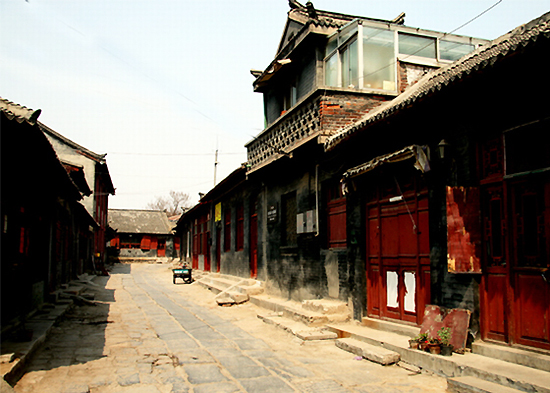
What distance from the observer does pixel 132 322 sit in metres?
10.6

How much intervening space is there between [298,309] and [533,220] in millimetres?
5979

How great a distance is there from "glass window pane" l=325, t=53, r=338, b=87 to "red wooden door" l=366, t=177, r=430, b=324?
3607 millimetres

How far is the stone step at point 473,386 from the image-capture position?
4834mm

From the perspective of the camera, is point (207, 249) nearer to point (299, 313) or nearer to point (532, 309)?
point (299, 313)

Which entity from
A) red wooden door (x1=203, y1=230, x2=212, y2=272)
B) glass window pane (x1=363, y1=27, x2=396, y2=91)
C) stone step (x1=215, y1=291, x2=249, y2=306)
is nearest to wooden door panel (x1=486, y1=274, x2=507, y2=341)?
glass window pane (x1=363, y1=27, x2=396, y2=91)

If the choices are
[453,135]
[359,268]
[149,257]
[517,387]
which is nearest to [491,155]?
[453,135]

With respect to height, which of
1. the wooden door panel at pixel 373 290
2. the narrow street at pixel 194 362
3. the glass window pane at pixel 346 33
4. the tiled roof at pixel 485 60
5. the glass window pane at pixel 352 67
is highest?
the glass window pane at pixel 346 33

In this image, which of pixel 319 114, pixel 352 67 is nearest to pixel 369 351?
pixel 319 114

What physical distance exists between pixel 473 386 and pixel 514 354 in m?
0.89

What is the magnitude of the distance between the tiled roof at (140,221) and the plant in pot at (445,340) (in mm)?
45144

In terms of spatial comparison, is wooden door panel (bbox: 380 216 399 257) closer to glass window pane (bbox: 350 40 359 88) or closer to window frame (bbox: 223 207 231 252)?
glass window pane (bbox: 350 40 359 88)

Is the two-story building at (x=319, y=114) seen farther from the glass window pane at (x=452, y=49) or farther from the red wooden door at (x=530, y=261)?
the red wooden door at (x=530, y=261)

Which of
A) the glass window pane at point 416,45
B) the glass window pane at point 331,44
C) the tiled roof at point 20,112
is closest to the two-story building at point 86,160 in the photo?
the glass window pane at point 331,44

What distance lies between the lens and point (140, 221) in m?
51.6
